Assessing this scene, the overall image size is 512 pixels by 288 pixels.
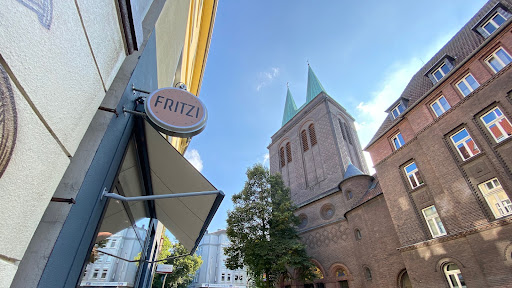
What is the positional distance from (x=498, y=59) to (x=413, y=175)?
6.72m

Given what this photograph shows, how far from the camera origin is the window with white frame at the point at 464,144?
11047mm

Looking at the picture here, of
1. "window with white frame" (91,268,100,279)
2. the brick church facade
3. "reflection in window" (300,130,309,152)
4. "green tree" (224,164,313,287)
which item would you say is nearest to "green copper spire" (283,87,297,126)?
"reflection in window" (300,130,309,152)

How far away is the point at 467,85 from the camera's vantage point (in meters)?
12.1

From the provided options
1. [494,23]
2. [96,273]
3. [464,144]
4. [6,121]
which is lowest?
[96,273]

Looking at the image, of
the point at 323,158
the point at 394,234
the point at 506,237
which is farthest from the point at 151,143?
the point at 323,158

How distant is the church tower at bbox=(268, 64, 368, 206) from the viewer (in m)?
24.4

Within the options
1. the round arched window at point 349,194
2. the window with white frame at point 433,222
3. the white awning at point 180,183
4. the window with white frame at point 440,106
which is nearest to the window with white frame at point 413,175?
the window with white frame at point 433,222

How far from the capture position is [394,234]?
15062mm

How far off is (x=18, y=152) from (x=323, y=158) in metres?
26.3

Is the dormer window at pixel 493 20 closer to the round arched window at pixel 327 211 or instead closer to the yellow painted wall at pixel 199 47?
the yellow painted wall at pixel 199 47

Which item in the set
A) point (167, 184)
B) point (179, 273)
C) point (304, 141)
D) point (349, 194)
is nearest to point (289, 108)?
point (304, 141)

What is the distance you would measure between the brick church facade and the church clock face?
13873mm

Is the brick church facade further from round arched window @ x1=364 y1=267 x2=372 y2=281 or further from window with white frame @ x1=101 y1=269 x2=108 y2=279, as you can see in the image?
window with white frame @ x1=101 y1=269 x2=108 y2=279

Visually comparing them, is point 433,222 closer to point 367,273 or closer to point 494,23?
point 367,273
